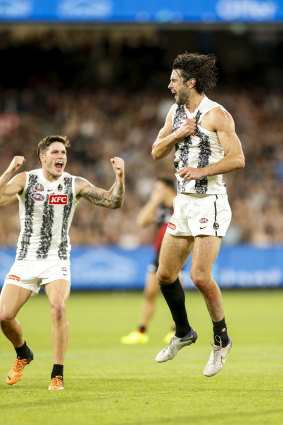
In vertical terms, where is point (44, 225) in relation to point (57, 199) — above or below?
below

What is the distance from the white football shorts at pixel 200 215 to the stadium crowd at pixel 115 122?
13217mm

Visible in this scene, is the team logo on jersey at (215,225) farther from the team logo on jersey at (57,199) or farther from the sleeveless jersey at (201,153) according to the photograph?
the team logo on jersey at (57,199)

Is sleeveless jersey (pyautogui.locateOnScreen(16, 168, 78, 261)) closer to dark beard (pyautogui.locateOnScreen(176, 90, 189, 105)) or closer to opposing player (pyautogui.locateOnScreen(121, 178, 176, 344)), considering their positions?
dark beard (pyautogui.locateOnScreen(176, 90, 189, 105))

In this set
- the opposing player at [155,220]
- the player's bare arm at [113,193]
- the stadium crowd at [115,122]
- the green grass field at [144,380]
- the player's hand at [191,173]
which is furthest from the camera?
the stadium crowd at [115,122]

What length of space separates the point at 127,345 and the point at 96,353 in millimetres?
1042

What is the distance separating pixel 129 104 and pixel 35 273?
1814 cm

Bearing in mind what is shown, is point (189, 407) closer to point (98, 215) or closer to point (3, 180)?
point (3, 180)

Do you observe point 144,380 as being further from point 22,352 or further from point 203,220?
point 203,220

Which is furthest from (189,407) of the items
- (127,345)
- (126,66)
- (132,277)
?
(126,66)

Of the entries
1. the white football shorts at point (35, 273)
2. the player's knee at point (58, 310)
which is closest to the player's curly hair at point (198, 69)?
the white football shorts at point (35, 273)

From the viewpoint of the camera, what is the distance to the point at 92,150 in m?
23.3

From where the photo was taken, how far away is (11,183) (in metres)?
7.14

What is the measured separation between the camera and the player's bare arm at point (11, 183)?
6.86 meters

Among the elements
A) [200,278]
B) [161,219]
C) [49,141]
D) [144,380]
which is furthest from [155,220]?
[200,278]
